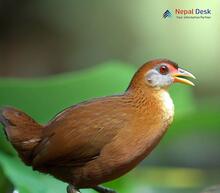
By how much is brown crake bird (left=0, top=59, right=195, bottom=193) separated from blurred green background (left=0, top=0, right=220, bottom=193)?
0.08ft

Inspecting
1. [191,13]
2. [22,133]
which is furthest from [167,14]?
[22,133]

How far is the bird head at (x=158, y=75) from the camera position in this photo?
652 millimetres

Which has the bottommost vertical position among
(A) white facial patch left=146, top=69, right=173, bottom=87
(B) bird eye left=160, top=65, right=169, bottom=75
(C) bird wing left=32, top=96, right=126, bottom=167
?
(C) bird wing left=32, top=96, right=126, bottom=167

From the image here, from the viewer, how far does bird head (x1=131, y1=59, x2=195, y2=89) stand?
0.65 meters

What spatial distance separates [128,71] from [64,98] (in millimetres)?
93

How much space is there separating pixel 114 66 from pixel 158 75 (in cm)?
15

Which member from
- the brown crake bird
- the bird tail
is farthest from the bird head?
the bird tail

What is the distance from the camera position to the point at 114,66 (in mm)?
796

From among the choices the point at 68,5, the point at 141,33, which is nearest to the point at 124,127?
the point at 141,33

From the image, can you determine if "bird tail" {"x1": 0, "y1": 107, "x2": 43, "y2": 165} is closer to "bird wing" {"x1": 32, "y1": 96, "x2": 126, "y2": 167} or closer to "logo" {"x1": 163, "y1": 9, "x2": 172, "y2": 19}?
"bird wing" {"x1": 32, "y1": 96, "x2": 126, "y2": 167}

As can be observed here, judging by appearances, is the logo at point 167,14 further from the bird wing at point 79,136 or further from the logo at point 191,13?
the bird wing at point 79,136

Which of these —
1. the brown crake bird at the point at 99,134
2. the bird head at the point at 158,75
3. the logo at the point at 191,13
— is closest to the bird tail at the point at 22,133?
the brown crake bird at the point at 99,134

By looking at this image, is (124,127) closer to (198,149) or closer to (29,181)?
(29,181)

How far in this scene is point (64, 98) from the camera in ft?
2.46
